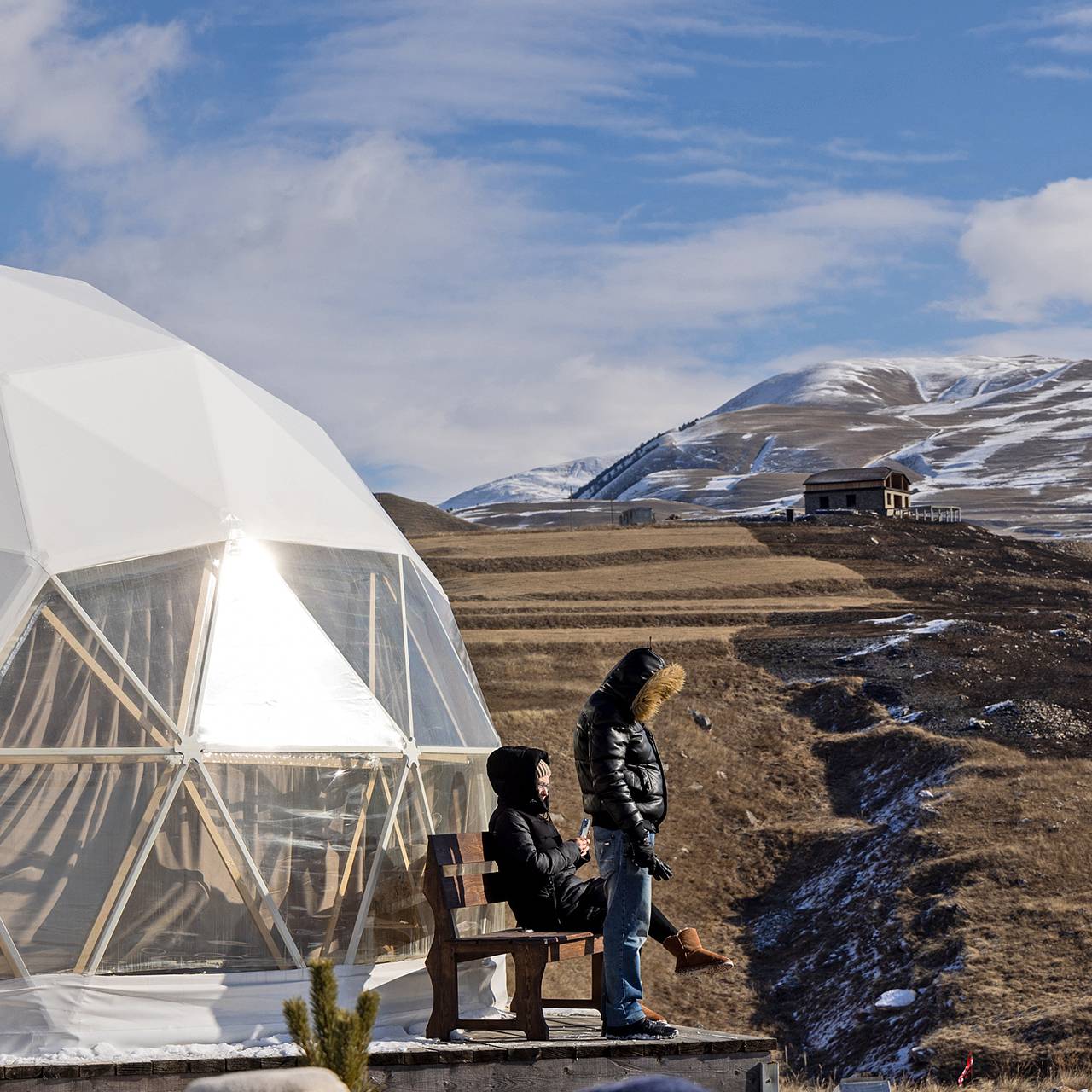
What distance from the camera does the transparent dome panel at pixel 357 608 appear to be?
1073 cm

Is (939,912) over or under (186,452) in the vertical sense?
under

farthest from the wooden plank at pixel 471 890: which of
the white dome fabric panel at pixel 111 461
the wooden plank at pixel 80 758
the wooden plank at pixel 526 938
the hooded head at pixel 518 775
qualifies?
the white dome fabric panel at pixel 111 461

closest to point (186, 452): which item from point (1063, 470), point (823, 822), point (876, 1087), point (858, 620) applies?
point (876, 1087)

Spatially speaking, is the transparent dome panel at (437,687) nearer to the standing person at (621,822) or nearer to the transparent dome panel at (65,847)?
the transparent dome panel at (65,847)

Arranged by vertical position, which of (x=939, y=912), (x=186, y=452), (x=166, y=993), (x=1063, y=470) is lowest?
(x=939, y=912)

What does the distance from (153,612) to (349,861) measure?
7.12 feet

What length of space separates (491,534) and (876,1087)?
55422 millimetres

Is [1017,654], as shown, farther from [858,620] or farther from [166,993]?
[166,993]

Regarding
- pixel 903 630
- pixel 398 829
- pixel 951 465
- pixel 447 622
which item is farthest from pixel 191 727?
pixel 951 465

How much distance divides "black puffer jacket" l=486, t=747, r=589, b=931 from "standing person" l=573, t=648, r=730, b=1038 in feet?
1.71

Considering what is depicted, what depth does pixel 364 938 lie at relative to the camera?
988 cm

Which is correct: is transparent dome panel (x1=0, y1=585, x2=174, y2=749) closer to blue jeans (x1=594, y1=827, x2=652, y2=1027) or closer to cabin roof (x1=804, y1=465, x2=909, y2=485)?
blue jeans (x1=594, y1=827, x2=652, y2=1027)

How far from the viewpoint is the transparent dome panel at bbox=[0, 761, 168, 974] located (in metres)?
Answer: 9.12

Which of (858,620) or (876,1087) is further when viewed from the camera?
(858,620)
